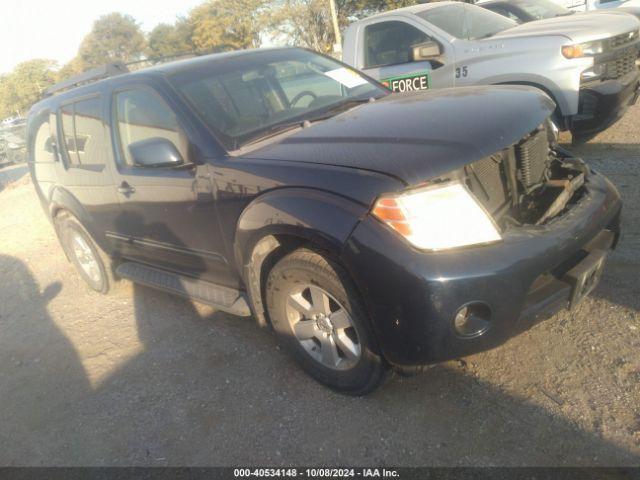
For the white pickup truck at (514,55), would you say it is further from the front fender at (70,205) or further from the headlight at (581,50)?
the front fender at (70,205)

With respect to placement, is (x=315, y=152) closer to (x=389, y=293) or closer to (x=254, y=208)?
(x=254, y=208)

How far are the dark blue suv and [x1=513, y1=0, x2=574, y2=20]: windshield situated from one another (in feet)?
18.2

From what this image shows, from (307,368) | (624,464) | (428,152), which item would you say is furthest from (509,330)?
(307,368)

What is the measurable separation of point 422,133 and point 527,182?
2.38ft

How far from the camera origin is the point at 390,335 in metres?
2.18

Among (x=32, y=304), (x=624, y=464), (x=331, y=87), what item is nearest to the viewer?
(x=624, y=464)

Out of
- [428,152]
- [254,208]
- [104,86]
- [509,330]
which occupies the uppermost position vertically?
[104,86]

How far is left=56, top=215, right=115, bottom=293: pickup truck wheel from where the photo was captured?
4430mm

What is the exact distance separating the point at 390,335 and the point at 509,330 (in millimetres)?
510

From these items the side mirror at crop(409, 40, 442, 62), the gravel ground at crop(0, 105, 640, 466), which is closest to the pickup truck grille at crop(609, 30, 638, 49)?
the side mirror at crop(409, 40, 442, 62)

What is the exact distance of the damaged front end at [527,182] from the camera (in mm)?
2420

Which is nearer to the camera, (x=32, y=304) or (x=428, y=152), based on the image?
(x=428, y=152)

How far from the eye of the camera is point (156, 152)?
111 inches

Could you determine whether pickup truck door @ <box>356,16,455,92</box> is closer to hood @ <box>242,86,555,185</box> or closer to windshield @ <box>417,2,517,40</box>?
windshield @ <box>417,2,517,40</box>
